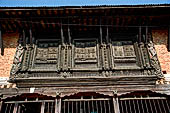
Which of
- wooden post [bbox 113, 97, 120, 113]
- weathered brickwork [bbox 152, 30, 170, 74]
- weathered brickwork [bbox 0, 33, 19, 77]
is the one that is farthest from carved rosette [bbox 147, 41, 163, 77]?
weathered brickwork [bbox 0, 33, 19, 77]

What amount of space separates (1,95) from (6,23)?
130 inches

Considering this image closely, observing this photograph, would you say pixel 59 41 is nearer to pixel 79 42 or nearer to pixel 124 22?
pixel 79 42

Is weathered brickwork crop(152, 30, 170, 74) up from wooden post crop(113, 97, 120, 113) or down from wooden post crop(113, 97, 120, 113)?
up

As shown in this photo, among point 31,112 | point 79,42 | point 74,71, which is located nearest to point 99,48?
point 79,42

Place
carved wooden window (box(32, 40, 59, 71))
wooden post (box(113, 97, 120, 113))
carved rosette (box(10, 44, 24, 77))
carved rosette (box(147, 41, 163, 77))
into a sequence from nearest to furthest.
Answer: wooden post (box(113, 97, 120, 113)) < carved rosette (box(147, 41, 163, 77)) < carved rosette (box(10, 44, 24, 77)) < carved wooden window (box(32, 40, 59, 71))

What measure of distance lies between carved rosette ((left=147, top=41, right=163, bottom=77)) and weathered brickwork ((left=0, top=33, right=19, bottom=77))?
567cm

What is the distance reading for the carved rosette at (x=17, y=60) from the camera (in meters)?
8.36

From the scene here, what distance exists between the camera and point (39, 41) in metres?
9.45

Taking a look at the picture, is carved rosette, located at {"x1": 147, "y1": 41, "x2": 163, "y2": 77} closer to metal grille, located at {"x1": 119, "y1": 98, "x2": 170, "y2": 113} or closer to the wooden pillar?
metal grille, located at {"x1": 119, "y1": 98, "x2": 170, "y2": 113}

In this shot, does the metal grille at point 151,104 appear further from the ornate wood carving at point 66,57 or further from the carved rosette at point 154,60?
the ornate wood carving at point 66,57

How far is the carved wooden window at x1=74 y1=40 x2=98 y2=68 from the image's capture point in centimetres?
876

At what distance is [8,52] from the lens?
900 centimetres

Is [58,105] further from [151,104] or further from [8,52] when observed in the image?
[8,52]

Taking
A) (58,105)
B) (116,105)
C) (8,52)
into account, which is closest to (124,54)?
(116,105)
